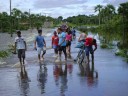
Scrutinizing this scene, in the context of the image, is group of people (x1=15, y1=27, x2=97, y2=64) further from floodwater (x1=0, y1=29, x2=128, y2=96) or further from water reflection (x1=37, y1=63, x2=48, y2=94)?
water reflection (x1=37, y1=63, x2=48, y2=94)

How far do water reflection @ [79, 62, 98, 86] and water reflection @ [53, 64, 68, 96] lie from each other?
689 millimetres

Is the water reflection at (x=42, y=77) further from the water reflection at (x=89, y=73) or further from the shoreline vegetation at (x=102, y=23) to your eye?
the shoreline vegetation at (x=102, y=23)

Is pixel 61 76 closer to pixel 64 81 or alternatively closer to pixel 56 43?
pixel 64 81

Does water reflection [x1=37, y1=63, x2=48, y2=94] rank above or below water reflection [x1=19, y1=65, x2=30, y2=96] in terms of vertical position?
above

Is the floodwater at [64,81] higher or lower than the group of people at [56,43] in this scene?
lower

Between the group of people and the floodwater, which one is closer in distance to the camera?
the floodwater

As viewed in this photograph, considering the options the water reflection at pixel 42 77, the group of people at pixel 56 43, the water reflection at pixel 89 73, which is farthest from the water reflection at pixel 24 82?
the water reflection at pixel 89 73

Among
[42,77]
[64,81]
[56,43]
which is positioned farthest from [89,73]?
[56,43]

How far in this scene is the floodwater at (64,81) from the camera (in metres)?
11.3

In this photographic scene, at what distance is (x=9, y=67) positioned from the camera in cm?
1848

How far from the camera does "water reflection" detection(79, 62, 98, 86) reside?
42.9ft

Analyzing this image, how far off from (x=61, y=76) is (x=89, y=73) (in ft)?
4.01

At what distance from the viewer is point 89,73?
1544 cm

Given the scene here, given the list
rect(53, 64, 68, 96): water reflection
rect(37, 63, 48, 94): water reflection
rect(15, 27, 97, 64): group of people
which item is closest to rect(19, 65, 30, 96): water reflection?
rect(37, 63, 48, 94): water reflection
